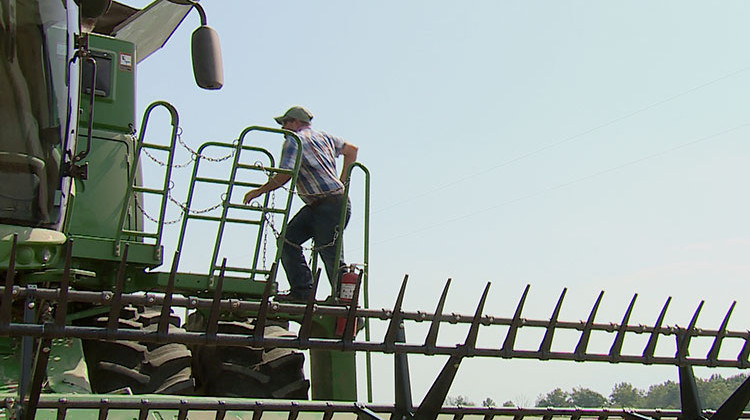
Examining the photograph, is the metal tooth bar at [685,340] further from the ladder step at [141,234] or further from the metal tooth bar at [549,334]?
the ladder step at [141,234]

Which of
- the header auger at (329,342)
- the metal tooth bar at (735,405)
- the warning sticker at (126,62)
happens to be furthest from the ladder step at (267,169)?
the metal tooth bar at (735,405)

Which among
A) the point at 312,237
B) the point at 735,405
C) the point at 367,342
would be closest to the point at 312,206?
the point at 312,237

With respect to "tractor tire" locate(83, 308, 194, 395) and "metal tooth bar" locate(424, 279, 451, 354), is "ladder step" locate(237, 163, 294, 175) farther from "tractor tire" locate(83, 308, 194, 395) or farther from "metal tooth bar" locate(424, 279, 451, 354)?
"metal tooth bar" locate(424, 279, 451, 354)

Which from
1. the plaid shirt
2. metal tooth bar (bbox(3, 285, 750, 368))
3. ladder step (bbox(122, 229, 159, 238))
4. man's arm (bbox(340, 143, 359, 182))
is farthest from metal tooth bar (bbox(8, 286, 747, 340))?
man's arm (bbox(340, 143, 359, 182))

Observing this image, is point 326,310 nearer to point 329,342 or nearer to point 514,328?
point 329,342

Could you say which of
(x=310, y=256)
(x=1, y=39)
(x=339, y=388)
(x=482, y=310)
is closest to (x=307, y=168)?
(x=310, y=256)

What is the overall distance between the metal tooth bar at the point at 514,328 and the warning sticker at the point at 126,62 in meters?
3.74

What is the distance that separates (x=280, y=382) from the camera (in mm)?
5699

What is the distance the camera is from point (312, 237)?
6.79 metres

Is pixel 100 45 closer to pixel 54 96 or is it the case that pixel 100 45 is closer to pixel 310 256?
pixel 54 96

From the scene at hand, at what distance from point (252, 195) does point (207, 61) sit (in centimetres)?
150

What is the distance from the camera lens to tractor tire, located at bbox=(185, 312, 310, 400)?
5.67 m

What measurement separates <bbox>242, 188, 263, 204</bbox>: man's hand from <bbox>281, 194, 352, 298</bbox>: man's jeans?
1.63 ft

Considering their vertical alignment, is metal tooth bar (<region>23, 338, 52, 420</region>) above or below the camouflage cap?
below
